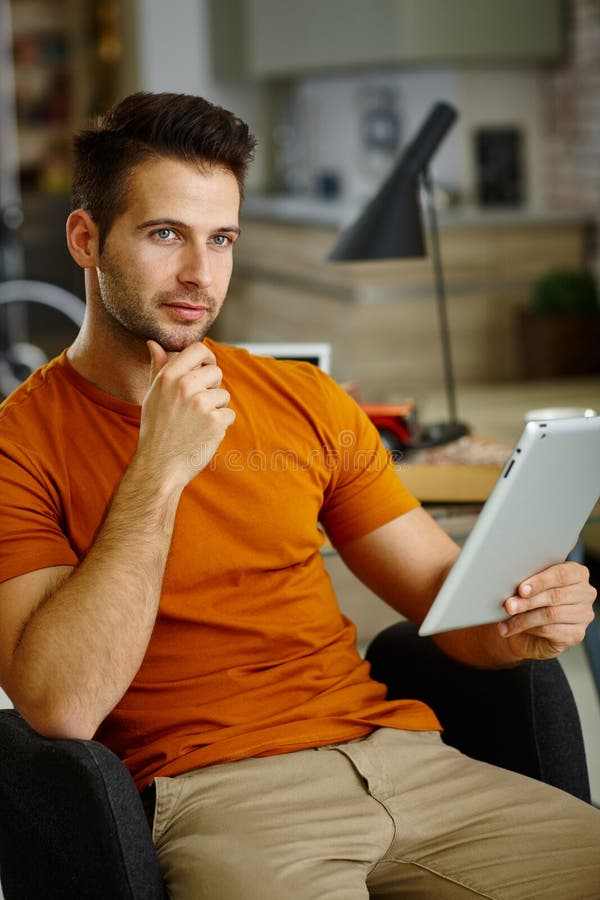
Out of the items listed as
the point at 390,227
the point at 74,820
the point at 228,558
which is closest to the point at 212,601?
the point at 228,558

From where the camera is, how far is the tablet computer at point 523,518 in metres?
1.24

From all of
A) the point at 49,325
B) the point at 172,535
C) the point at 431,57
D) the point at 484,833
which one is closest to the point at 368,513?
the point at 172,535

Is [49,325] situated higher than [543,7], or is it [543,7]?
[543,7]

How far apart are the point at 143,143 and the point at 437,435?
1.35 m

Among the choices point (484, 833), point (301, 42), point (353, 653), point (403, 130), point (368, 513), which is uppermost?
point (301, 42)

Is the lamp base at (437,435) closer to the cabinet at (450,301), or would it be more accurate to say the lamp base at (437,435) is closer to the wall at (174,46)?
the cabinet at (450,301)

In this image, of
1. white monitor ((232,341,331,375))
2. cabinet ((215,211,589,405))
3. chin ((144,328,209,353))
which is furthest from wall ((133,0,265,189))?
chin ((144,328,209,353))

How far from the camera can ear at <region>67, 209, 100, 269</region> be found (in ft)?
4.90

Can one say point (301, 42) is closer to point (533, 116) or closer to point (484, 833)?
point (533, 116)

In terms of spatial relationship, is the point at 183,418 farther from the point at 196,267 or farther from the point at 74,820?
the point at 74,820

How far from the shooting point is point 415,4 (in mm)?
5598

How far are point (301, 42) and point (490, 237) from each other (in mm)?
1629

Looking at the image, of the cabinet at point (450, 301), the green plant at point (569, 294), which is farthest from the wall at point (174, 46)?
the green plant at point (569, 294)

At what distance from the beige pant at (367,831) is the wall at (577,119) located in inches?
164
